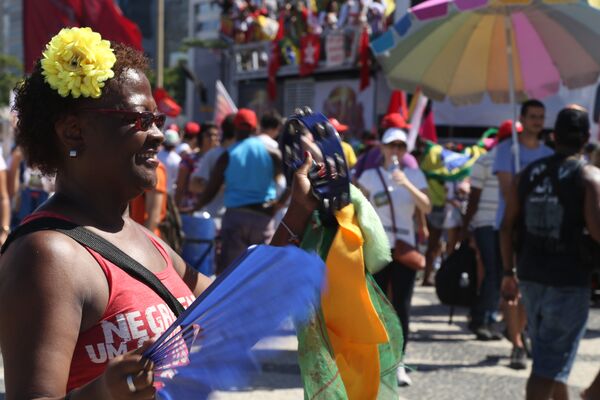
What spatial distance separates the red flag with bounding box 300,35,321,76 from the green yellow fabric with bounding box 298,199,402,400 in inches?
767

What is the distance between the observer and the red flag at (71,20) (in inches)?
406

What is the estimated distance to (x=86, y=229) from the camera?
1.88 metres

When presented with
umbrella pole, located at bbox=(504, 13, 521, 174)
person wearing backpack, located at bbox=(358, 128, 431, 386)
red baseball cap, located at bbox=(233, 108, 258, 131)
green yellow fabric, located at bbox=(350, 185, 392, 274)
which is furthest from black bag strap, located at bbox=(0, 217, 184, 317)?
red baseball cap, located at bbox=(233, 108, 258, 131)

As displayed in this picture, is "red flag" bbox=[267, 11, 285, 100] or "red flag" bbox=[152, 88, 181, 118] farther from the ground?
"red flag" bbox=[267, 11, 285, 100]

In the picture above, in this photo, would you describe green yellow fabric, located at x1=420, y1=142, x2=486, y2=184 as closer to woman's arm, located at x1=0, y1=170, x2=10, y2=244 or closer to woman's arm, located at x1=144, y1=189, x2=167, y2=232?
woman's arm, located at x1=144, y1=189, x2=167, y2=232

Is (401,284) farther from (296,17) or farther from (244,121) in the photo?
(296,17)

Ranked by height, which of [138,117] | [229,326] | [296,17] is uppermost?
[296,17]

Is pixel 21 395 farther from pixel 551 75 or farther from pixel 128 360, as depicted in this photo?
pixel 551 75

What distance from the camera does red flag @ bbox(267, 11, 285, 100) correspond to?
23.8 metres

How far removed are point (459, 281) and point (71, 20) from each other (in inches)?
227

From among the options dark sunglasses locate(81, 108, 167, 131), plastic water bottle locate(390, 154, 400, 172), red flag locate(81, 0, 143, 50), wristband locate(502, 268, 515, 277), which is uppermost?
red flag locate(81, 0, 143, 50)

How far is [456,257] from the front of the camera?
763 cm

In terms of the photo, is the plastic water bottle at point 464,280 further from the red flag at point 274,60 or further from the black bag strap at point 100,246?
the red flag at point 274,60

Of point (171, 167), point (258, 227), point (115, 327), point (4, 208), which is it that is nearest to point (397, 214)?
point (258, 227)
